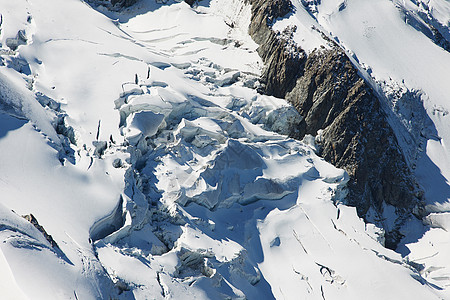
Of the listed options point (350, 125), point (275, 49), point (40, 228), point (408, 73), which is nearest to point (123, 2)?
point (275, 49)

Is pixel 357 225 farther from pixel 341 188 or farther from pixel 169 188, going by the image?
pixel 169 188

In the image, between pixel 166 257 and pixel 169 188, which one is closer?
pixel 166 257

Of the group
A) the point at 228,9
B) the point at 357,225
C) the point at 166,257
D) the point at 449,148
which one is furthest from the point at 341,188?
the point at 228,9

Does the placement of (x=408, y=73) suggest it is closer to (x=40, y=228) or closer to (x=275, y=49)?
(x=275, y=49)

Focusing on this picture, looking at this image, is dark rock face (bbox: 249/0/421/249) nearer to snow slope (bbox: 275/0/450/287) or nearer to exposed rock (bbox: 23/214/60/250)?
snow slope (bbox: 275/0/450/287)

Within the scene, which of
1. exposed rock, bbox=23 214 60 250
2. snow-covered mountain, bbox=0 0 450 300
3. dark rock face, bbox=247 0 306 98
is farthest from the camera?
dark rock face, bbox=247 0 306 98

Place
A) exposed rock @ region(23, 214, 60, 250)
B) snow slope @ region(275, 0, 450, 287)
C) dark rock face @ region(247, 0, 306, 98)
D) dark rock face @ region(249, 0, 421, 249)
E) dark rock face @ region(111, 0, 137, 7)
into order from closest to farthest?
exposed rock @ region(23, 214, 60, 250)
dark rock face @ region(249, 0, 421, 249)
snow slope @ region(275, 0, 450, 287)
dark rock face @ region(247, 0, 306, 98)
dark rock face @ region(111, 0, 137, 7)

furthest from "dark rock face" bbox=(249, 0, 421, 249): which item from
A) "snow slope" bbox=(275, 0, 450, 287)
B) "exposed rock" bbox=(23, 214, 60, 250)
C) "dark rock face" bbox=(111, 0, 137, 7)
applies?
"exposed rock" bbox=(23, 214, 60, 250)
